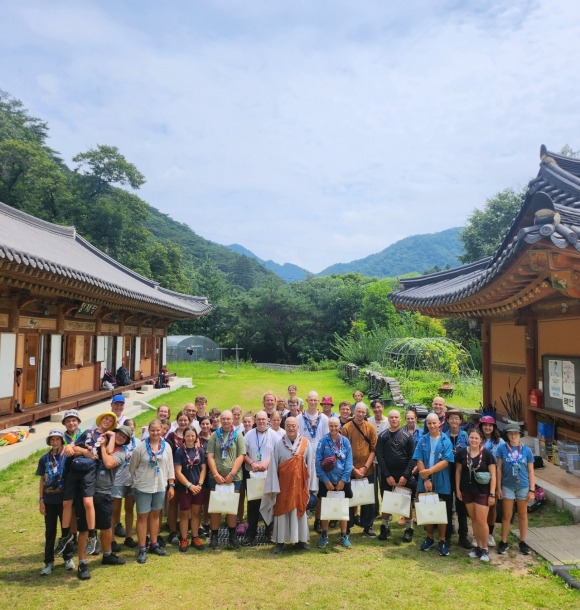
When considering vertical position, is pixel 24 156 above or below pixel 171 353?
above

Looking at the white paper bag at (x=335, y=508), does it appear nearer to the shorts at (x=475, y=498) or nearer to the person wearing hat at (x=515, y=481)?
the shorts at (x=475, y=498)

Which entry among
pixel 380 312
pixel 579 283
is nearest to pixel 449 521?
pixel 579 283

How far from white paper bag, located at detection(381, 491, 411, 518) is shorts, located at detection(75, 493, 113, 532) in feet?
10.3

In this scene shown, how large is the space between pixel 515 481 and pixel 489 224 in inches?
1165

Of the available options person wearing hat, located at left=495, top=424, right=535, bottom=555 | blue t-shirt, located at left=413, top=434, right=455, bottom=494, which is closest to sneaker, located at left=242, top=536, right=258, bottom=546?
blue t-shirt, located at left=413, top=434, right=455, bottom=494

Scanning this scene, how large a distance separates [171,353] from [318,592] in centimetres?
3560

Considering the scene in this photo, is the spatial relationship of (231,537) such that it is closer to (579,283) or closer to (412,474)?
(412,474)

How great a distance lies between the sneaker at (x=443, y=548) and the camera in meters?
5.41

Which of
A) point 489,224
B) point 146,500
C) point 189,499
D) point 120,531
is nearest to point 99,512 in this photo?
point 146,500

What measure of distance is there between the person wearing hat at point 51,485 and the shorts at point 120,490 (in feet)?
1.81

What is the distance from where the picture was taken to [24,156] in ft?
116

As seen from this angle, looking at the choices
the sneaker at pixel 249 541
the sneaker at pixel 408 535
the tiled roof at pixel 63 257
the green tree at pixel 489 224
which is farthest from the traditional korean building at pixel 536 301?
the green tree at pixel 489 224

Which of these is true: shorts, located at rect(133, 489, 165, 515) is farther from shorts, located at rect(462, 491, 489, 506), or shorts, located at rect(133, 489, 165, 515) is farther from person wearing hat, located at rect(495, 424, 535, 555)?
person wearing hat, located at rect(495, 424, 535, 555)

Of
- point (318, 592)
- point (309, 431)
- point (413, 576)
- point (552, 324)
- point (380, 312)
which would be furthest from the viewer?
point (380, 312)
